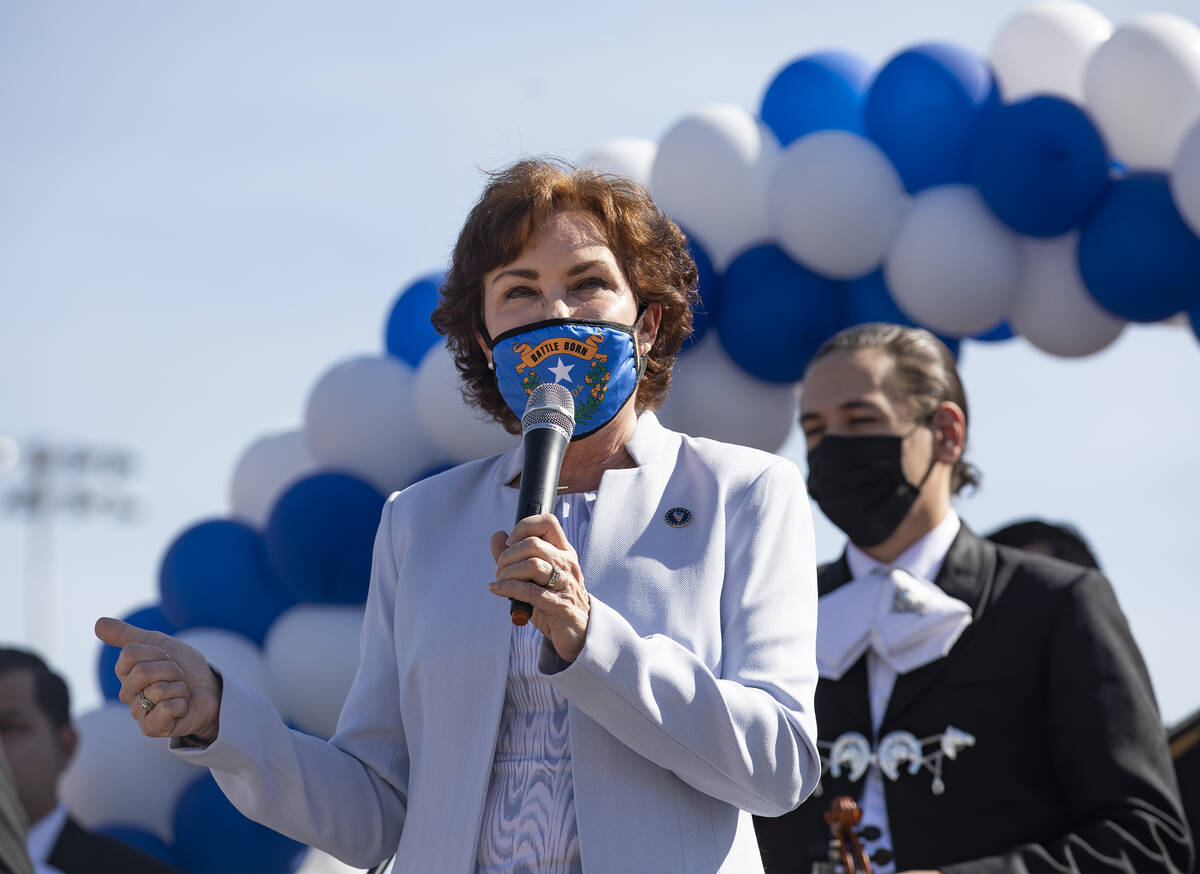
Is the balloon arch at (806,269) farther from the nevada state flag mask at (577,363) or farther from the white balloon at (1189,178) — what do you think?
the nevada state flag mask at (577,363)

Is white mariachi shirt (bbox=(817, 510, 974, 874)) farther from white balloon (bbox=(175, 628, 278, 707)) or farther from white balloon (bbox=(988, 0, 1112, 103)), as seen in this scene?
white balloon (bbox=(175, 628, 278, 707))

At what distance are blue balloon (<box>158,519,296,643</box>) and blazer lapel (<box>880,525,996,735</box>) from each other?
440cm

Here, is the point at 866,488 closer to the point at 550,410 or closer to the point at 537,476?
the point at 550,410

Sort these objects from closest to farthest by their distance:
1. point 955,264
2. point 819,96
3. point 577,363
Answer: point 577,363 < point 955,264 < point 819,96

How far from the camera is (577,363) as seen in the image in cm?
216

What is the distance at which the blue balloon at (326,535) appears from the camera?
6.57 metres

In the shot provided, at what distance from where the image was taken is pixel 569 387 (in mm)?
2154

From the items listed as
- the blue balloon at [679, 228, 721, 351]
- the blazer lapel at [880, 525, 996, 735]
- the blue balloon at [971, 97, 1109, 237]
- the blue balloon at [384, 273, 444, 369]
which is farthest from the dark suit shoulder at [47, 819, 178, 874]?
the blue balloon at [971, 97, 1109, 237]

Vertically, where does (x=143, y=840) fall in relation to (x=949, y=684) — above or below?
below

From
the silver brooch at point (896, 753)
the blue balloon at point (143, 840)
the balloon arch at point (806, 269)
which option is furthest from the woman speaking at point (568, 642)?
the blue balloon at point (143, 840)

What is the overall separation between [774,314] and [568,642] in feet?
15.3

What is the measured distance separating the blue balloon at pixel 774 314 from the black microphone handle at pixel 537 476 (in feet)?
14.7

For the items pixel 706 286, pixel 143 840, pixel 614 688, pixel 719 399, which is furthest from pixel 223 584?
pixel 614 688

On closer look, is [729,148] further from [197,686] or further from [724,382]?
[197,686]
